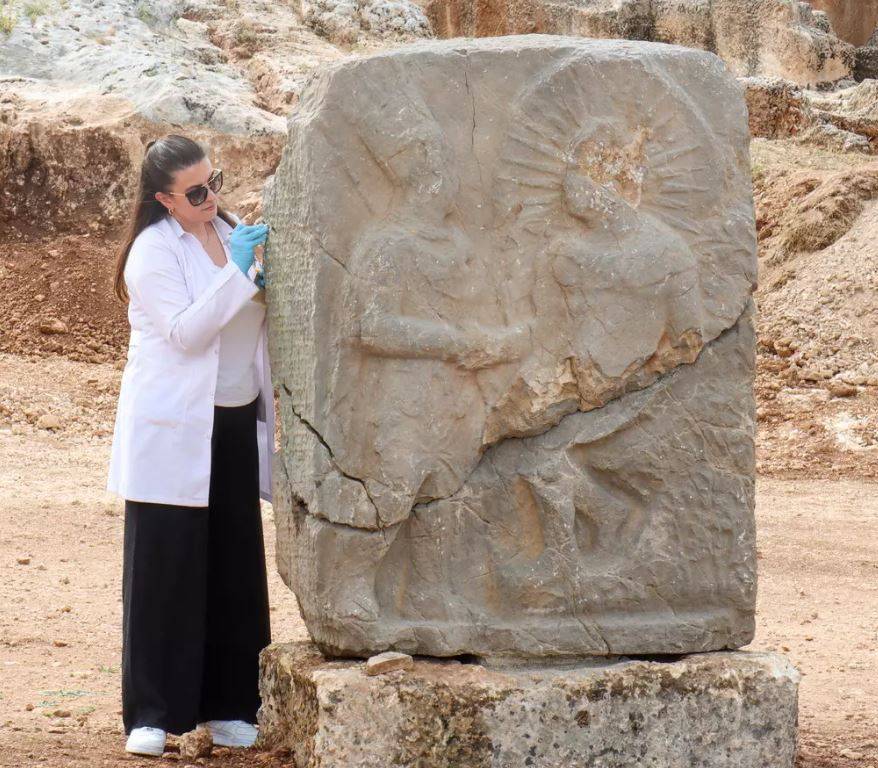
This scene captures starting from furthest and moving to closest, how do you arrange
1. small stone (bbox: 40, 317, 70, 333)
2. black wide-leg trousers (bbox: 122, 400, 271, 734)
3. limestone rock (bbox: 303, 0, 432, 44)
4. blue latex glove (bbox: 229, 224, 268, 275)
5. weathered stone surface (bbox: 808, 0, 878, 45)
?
weathered stone surface (bbox: 808, 0, 878, 45), limestone rock (bbox: 303, 0, 432, 44), small stone (bbox: 40, 317, 70, 333), black wide-leg trousers (bbox: 122, 400, 271, 734), blue latex glove (bbox: 229, 224, 268, 275)

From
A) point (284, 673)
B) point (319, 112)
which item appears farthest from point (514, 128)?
point (284, 673)

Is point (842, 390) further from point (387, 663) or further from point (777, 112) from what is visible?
point (387, 663)

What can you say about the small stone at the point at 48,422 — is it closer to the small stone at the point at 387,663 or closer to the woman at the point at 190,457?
the woman at the point at 190,457

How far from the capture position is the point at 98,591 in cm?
661

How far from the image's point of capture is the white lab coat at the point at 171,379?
4.21m

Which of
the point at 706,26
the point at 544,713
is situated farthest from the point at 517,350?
the point at 706,26

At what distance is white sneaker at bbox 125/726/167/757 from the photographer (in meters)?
4.25

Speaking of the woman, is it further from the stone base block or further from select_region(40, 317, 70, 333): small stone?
select_region(40, 317, 70, 333): small stone

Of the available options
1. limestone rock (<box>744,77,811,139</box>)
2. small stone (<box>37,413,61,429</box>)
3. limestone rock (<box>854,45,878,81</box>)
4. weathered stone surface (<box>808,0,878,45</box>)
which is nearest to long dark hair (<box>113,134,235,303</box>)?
small stone (<box>37,413,61,429</box>)

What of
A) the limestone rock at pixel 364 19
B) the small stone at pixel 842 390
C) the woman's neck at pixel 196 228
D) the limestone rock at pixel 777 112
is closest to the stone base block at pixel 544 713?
the woman's neck at pixel 196 228

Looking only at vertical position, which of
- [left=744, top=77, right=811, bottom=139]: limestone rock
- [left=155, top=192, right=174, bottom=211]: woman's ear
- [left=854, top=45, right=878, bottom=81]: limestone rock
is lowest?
[left=155, top=192, right=174, bottom=211]: woman's ear

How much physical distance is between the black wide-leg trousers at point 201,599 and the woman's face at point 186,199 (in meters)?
0.60

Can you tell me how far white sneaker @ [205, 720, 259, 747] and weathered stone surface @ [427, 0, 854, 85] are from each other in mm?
11492

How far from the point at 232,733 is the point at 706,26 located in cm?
1267
